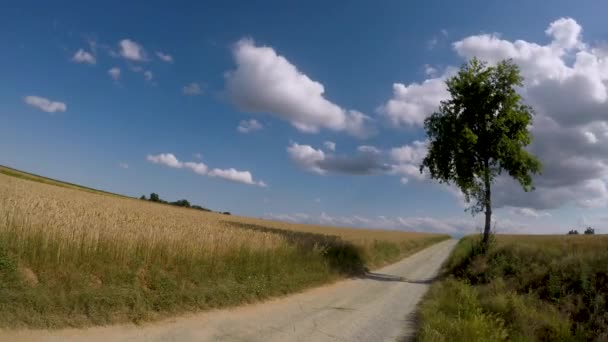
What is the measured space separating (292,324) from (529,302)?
886 cm

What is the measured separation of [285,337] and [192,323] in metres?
2.22

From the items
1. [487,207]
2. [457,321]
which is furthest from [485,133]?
[457,321]

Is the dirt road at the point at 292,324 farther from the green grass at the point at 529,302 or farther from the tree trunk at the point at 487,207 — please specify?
the tree trunk at the point at 487,207

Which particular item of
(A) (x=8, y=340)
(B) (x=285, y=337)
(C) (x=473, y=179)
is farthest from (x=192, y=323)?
(C) (x=473, y=179)

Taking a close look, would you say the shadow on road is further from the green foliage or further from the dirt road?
the green foliage

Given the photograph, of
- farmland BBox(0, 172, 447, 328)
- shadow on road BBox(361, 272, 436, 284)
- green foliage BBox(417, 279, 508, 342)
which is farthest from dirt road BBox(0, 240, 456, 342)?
shadow on road BBox(361, 272, 436, 284)

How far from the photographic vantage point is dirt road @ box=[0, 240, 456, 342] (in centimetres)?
827

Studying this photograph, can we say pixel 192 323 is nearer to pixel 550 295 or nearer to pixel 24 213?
pixel 24 213

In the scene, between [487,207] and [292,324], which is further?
[487,207]

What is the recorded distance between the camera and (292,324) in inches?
413

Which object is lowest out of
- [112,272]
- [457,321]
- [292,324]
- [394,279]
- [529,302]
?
[394,279]

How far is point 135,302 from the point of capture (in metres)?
9.43

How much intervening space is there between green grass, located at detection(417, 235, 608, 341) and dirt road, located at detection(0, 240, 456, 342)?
44.3 inches

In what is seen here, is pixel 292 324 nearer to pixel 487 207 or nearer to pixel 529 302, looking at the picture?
pixel 529 302
